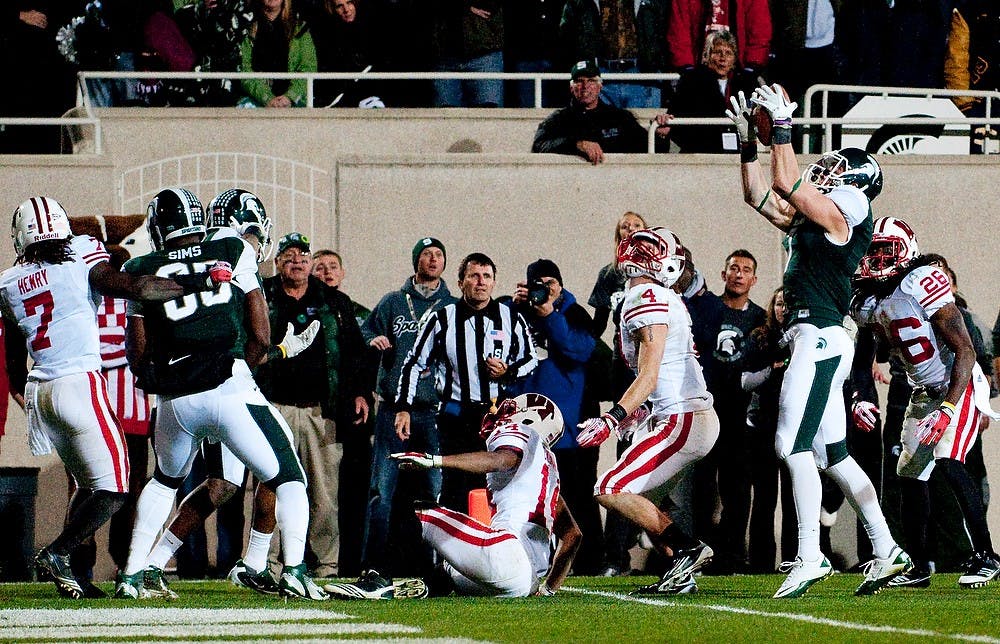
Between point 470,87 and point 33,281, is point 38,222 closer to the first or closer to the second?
point 33,281

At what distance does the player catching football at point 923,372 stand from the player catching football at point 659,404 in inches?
41.7

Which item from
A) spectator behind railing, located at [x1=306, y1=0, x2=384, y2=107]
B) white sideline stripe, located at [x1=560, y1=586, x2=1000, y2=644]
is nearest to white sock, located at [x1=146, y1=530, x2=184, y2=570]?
white sideline stripe, located at [x1=560, y1=586, x2=1000, y2=644]

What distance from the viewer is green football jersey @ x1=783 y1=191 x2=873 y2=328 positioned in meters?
7.21

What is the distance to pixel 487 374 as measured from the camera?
8.98 metres

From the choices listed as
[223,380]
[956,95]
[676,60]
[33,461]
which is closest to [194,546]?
[33,461]

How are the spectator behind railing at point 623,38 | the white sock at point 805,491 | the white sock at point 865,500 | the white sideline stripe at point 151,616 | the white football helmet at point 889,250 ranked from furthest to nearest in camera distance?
the spectator behind railing at point 623,38, the white football helmet at point 889,250, the white sock at point 865,500, the white sock at point 805,491, the white sideline stripe at point 151,616

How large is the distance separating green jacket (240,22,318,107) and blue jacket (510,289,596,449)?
3427 millimetres

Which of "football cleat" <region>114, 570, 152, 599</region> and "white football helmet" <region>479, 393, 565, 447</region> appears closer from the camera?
"football cleat" <region>114, 570, 152, 599</region>

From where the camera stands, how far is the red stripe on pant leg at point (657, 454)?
289 inches

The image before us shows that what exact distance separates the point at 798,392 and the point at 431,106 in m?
6.05

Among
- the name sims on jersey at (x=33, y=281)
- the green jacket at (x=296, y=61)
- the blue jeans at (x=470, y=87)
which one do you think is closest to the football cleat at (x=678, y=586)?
the name sims on jersey at (x=33, y=281)

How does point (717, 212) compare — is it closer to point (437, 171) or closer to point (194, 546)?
point (437, 171)

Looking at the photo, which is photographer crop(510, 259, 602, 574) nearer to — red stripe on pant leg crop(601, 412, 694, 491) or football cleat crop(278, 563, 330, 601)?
red stripe on pant leg crop(601, 412, 694, 491)

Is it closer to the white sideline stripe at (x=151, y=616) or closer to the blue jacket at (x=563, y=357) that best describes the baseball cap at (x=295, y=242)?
the blue jacket at (x=563, y=357)
